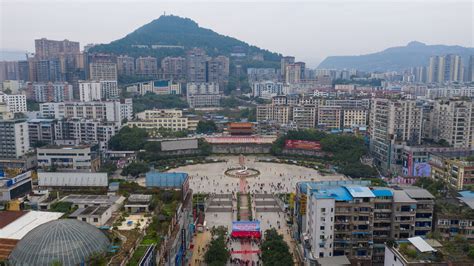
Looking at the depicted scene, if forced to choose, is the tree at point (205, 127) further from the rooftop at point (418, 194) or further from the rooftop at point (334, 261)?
the rooftop at point (334, 261)

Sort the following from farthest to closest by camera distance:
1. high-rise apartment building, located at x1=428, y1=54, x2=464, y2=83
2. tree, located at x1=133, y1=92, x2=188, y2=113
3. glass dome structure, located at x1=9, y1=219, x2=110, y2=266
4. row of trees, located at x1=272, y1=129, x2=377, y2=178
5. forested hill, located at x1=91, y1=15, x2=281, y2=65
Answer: forested hill, located at x1=91, y1=15, x2=281, y2=65 < high-rise apartment building, located at x1=428, y1=54, x2=464, y2=83 < tree, located at x1=133, y1=92, x2=188, y2=113 < row of trees, located at x1=272, y1=129, x2=377, y2=178 < glass dome structure, located at x1=9, y1=219, x2=110, y2=266

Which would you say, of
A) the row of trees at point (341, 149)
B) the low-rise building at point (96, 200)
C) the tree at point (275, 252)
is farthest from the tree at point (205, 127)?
the tree at point (275, 252)

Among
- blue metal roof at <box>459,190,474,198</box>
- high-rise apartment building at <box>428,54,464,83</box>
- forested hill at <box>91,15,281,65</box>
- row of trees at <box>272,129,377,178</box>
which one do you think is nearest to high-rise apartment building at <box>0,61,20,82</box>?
forested hill at <box>91,15,281,65</box>

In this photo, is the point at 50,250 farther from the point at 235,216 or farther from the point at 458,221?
the point at 458,221

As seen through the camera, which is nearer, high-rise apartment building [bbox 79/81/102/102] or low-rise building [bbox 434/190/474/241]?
low-rise building [bbox 434/190/474/241]

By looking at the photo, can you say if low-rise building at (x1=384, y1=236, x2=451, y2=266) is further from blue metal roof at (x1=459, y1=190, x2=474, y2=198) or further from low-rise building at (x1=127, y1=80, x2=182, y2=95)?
low-rise building at (x1=127, y1=80, x2=182, y2=95)
